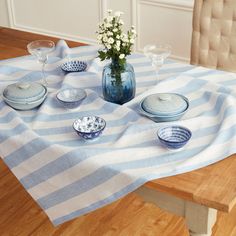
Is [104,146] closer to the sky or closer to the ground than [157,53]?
closer to the ground

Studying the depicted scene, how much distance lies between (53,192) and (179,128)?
41 cm

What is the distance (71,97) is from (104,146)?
0.32 m

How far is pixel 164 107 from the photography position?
1.61 m

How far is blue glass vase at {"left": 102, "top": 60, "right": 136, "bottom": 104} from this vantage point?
1677 mm

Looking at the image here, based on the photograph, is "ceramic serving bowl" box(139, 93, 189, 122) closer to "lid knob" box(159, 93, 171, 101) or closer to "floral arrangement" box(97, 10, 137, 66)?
"lid knob" box(159, 93, 171, 101)

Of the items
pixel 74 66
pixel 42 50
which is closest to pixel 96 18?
pixel 74 66

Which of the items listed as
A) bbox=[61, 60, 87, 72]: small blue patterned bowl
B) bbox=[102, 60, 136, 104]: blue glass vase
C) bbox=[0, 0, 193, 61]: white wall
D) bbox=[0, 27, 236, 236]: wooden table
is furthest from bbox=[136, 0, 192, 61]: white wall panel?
bbox=[0, 27, 236, 236]: wooden table

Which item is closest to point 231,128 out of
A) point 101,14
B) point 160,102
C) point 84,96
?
point 160,102

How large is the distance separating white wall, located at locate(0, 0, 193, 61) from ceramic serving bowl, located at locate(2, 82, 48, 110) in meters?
1.62

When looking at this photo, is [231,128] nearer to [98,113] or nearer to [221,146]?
[221,146]

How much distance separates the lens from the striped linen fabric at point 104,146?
1388mm

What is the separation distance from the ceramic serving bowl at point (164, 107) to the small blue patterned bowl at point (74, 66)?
410 millimetres

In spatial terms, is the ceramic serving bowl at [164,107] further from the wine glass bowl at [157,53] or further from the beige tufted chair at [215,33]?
the beige tufted chair at [215,33]

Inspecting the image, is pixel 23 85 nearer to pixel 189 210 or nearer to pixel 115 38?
pixel 115 38
